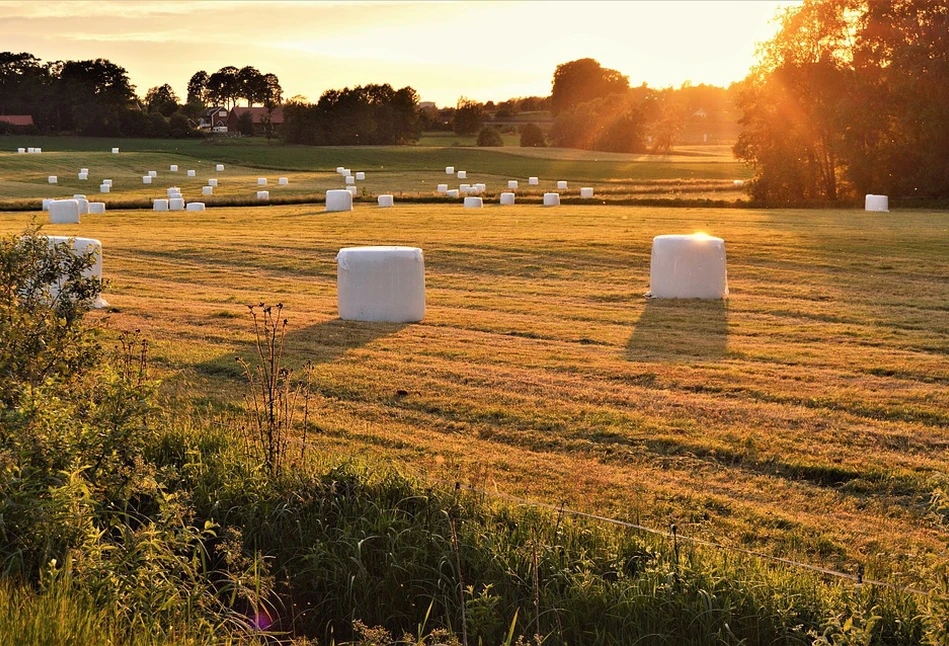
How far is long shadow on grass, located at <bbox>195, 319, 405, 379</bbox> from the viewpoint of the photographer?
12.4m

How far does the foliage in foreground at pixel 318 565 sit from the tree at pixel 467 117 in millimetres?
128318

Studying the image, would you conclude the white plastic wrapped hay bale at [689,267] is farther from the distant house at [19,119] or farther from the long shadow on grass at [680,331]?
the distant house at [19,119]

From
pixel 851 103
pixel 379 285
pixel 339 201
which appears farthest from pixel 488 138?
pixel 379 285

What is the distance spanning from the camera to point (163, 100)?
136 metres

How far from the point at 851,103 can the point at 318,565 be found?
170 ft

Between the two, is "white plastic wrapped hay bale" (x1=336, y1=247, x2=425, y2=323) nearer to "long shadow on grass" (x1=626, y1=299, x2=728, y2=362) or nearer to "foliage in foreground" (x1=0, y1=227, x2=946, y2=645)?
"long shadow on grass" (x1=626, y1=299, x2=728, y2=362)

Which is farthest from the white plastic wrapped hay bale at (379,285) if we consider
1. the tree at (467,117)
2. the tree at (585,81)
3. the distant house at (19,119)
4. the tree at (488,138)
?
the tree at (585,81)

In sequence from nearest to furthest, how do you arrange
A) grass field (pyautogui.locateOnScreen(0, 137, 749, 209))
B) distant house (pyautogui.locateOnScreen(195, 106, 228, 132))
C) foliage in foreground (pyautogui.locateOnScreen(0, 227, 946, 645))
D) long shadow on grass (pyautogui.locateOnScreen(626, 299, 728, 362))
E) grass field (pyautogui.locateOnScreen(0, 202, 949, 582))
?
foliage in foreground (pyautogui.locateOnScreen(0, 227, 946, 645))
grass field (pyautogui.locateOnScreen(0, 202, 949, 582))
long shadow on grass (pyautogui.locateOnScreen(626, 299, 728, 362))
grass field (pyautogui.locateOnScreen(0, 137, 749, 209))
distant house (pyautogui.locateOnScreen(195, 106, 228, 132))

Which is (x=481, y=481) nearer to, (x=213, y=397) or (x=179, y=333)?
(x=213, y=397)

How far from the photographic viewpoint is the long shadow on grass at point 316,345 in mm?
12359

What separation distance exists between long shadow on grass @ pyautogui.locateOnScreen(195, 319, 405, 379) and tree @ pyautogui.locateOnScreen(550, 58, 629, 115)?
16066cm

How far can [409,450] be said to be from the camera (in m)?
9.03

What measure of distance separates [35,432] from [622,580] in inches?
153

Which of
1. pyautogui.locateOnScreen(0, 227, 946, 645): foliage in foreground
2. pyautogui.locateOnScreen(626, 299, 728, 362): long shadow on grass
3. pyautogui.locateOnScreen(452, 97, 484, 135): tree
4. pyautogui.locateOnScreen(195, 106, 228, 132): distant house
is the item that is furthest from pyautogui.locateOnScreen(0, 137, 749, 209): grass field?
pyautogui.locateOnScreen(0, 227, 946, 645): foliage in foreground
